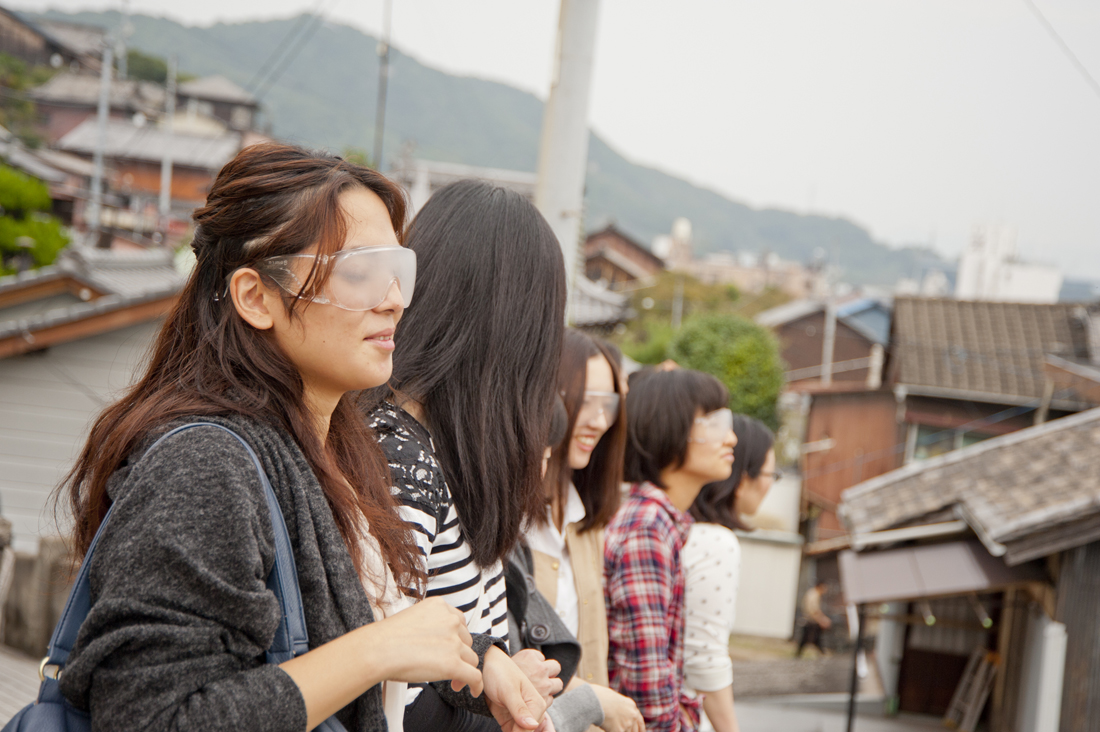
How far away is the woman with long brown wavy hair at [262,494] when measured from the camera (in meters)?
0.94

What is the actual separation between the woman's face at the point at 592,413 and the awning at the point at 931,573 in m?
5.94

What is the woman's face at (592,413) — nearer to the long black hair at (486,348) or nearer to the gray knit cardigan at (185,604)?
the long black hair at (486,348)

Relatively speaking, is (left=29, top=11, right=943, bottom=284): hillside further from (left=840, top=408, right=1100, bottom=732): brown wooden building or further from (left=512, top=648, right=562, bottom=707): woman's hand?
(left=512, top=648, right=562, bottom=707): woman's hand

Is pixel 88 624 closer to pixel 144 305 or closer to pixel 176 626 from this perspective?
pixel 176 626

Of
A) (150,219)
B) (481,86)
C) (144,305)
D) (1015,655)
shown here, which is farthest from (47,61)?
(1015,655)

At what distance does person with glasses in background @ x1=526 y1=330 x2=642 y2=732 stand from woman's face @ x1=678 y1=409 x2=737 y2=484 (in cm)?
35

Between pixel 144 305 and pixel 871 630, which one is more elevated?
pixel 144 305

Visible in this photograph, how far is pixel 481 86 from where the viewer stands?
6819 centimetres

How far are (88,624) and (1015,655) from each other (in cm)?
997

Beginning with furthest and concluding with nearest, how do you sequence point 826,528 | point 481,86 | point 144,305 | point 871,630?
point 481,86
point 826,528
point 871,630
point 144,305

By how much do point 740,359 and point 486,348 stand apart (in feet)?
78.4

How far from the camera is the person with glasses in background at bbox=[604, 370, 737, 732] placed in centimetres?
236

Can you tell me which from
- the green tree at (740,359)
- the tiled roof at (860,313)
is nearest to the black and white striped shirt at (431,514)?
the green tree at (740,359)

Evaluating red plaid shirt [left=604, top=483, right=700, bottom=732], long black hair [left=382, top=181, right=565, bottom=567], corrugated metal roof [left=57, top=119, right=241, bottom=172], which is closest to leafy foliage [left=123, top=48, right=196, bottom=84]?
corrugated metal roof [left=57, top=119, right=241, bottom=172]
